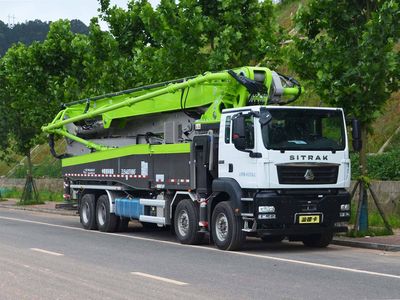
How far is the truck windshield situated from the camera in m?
15.3

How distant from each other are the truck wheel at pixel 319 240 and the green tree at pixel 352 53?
2500mm

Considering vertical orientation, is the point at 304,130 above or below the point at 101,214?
above

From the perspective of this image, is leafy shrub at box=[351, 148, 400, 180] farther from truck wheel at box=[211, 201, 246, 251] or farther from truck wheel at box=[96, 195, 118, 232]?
truck wheel at box=[211, 201, 246, 251]

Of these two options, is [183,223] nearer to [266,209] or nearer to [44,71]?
[266,209]

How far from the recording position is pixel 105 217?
842 inches

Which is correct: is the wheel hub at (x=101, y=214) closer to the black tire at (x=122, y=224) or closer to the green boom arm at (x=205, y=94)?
the black tire at (x=122, y=224)

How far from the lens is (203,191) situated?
1673 cm

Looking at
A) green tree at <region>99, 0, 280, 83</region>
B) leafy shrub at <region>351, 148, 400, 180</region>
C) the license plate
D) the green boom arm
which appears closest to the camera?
the license plate

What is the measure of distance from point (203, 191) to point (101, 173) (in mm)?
5591

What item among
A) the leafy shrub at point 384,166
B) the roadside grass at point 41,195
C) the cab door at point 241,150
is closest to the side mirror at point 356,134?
the cab door at point 241,150

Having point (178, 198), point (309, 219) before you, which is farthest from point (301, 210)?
point (178, 198)

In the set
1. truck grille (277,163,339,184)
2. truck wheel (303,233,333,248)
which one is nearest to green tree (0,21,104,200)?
truck wheel (303,233,333,248)

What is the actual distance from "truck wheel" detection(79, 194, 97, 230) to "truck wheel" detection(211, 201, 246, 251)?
6.70 meters

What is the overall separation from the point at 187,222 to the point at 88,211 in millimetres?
5951
